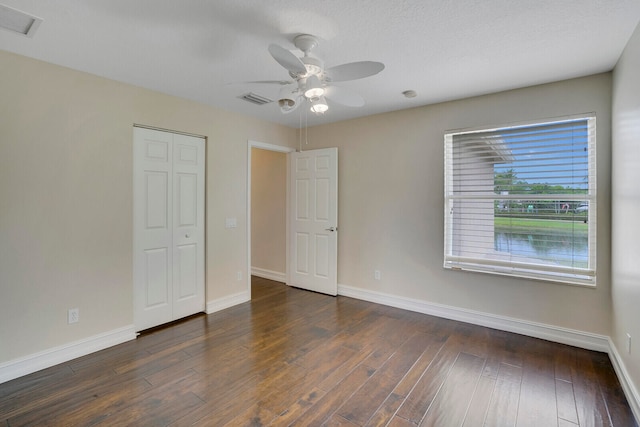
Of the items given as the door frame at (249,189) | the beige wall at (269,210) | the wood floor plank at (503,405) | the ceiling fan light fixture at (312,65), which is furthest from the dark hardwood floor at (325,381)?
the ceiling fan light fixture at (312,65)

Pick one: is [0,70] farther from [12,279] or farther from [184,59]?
[12,279]

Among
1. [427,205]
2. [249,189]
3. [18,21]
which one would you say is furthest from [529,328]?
[18,21]

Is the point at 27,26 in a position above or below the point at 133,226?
above

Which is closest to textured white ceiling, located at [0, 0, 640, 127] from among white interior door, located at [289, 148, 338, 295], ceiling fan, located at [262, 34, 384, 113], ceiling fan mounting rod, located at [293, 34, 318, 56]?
ceiling fan mounting rod, located at [293, 34, 318, 56]

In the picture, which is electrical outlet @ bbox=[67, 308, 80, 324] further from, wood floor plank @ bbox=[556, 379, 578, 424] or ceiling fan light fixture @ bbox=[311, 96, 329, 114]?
wood floor plank @ bbox=[556, 379, 578, 424]

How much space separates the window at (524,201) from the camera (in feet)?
9.44

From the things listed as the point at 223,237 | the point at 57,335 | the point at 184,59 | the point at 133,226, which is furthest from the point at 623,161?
the point at 57,335

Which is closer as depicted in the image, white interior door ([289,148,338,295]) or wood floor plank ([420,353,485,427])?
wood floor plank ([420,353,485,427])

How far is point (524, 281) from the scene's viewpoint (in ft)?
10.3

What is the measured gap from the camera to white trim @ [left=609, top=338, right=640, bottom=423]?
6.41 feet

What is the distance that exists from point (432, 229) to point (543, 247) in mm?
1085

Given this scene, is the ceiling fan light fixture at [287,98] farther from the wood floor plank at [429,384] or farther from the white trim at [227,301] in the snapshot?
the white trim at [227,301]

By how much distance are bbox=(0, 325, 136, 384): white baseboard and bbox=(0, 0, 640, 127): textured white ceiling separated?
2.27 m

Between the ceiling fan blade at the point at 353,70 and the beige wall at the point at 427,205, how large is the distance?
1950mm
